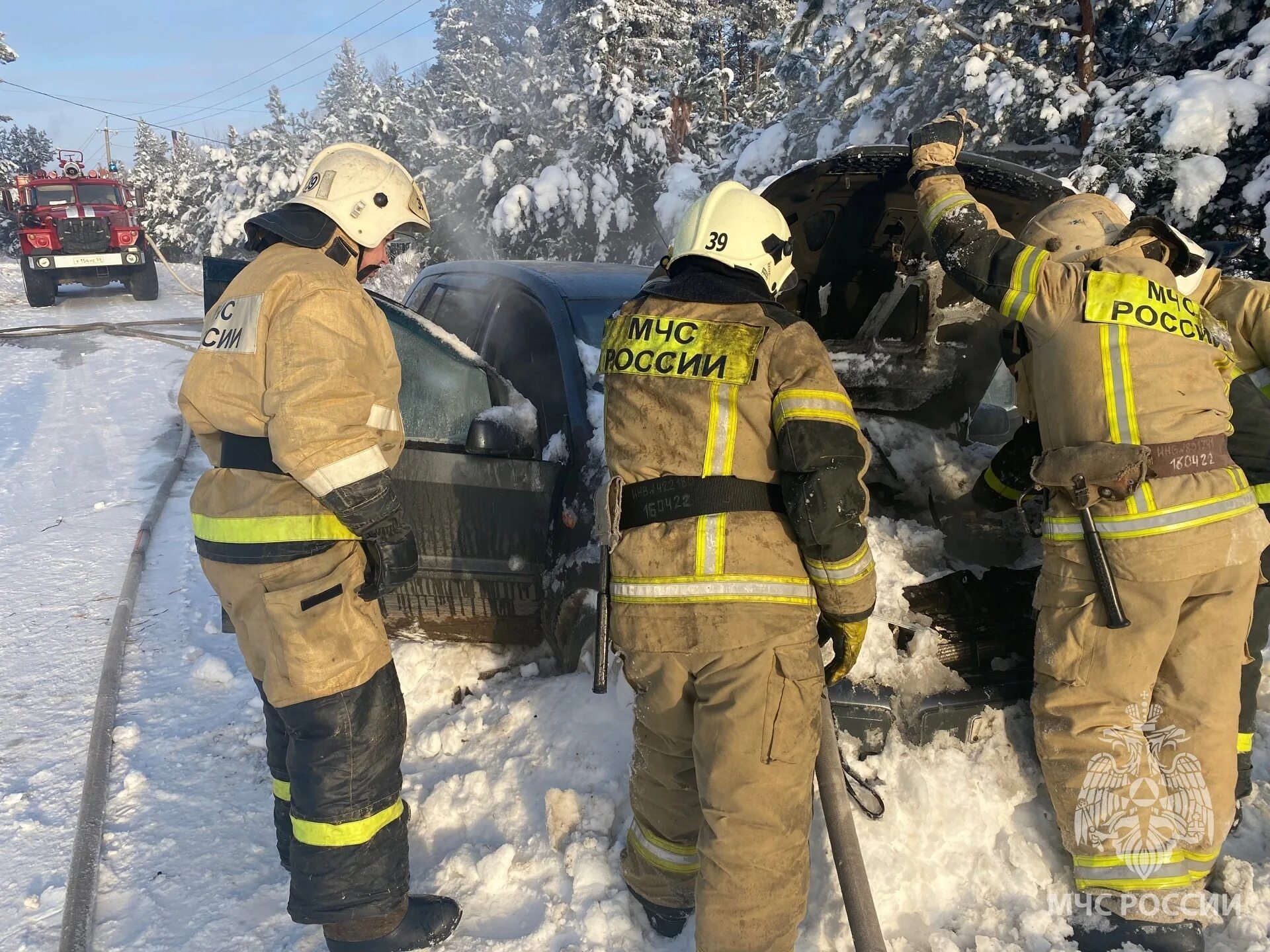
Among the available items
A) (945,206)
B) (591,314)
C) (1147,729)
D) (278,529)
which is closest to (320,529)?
(278,529)

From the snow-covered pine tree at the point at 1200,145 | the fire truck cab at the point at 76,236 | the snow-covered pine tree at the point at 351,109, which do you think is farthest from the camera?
the snow-covered pine tree at the point at 351,109

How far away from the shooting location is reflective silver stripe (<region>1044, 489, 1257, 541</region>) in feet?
7.27

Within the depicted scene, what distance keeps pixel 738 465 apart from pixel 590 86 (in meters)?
15.0

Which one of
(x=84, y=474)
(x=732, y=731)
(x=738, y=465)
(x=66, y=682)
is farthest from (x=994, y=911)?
(x=84, y=474)

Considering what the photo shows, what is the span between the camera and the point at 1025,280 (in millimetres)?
2338

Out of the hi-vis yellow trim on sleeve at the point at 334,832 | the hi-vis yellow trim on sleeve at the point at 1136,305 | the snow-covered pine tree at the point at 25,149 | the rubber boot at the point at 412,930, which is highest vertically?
the snow-covered pine tree at the point at 25,149

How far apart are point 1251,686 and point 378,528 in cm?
283

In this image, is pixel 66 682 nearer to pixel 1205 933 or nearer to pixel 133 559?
pixel 133 559

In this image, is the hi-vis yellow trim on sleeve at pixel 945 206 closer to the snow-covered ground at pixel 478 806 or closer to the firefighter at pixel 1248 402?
the firefighter at pixel 1248 402

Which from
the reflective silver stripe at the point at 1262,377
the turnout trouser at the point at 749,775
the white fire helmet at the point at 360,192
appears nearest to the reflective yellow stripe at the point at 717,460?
the turnout trouser at the point at 749,775

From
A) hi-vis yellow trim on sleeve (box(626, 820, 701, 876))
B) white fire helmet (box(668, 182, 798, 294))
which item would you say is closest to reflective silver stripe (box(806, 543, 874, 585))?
white fire helmet (box(668, 182, 798, 294))

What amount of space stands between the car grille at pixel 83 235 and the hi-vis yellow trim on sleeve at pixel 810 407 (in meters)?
19.0

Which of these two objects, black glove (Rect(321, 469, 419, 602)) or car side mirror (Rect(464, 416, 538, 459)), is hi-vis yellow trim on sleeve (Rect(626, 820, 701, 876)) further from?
car side mirror (Rect(464, 416, 538, 459))

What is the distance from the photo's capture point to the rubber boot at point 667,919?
7.70 ft
